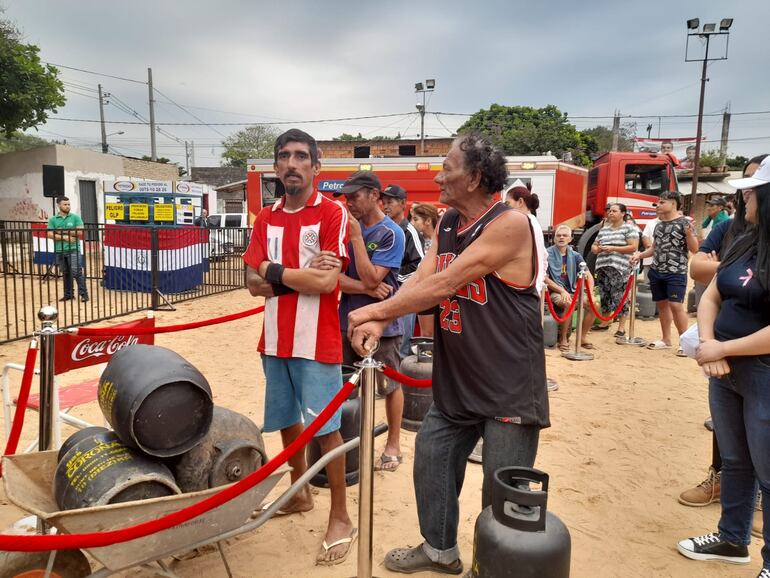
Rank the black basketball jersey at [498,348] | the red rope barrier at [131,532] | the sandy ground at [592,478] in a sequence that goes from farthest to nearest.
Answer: the sandy ground at [592,478] → the black basketball jersey at [498,348] → the red rope barrier at [131,532]

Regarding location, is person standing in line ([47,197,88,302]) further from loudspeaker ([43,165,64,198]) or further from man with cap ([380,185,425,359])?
man with cap ([380,185,425,359])

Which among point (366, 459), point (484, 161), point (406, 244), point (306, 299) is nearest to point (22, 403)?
point (306, 299)

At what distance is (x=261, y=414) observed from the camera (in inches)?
186

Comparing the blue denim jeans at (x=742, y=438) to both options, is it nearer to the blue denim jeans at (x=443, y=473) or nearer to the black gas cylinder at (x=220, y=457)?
the blue denim jeans at (x=443, y=473)

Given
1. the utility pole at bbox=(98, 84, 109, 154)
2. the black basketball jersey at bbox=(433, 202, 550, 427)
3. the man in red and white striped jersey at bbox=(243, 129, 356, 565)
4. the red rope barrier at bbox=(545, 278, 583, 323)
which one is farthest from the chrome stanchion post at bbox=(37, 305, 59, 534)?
the utility pole at bbox=(98, 84, 109, 154)

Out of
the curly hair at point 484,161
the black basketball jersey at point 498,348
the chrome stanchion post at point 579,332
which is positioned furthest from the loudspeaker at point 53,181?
the black basketball jersey at point 498,348

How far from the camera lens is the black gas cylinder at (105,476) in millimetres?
2043

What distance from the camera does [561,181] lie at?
13.9 m

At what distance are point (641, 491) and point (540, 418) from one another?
200 cm

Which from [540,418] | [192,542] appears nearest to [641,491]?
[540,418]

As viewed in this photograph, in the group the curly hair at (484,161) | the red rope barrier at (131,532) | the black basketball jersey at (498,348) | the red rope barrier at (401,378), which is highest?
the curly hair at (484,161)

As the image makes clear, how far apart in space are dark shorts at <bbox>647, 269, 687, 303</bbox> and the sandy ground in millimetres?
850

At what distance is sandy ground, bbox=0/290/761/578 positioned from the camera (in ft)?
9.12

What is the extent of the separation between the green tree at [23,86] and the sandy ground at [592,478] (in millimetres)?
14728
